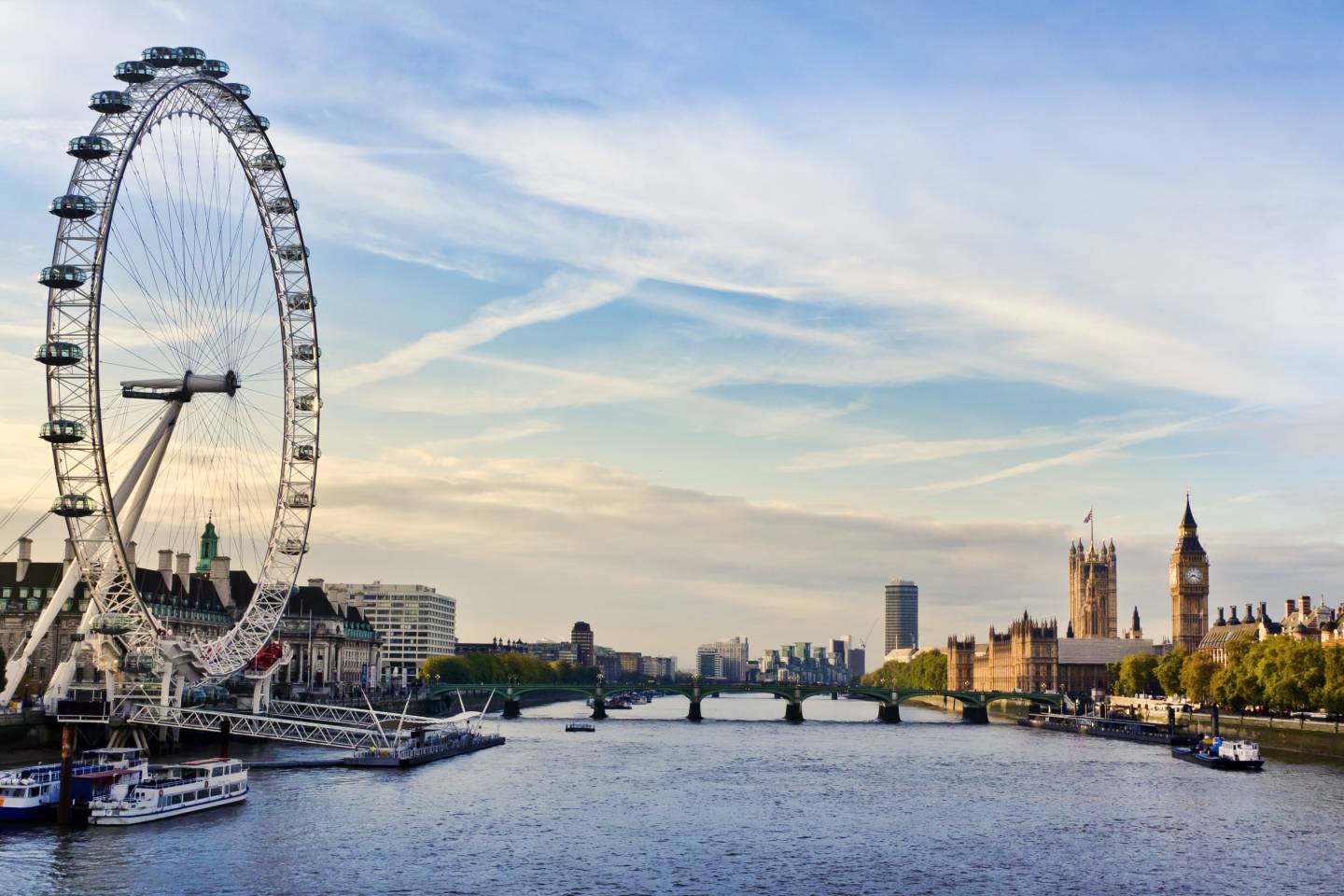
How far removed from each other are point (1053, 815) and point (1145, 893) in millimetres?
25375

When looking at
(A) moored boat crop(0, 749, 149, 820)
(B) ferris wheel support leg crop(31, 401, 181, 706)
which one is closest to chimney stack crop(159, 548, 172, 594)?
(B) ferris wheel support leg crop(31, 401, 181, 706)

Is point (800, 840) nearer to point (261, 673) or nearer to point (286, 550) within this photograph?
point (286, 550)

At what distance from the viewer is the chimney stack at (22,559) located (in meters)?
145

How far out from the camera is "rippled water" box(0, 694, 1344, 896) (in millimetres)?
63469

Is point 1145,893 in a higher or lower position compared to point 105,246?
lower

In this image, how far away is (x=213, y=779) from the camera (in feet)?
268

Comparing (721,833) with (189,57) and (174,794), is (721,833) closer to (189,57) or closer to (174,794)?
(174,794)

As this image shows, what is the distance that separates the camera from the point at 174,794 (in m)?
77.7

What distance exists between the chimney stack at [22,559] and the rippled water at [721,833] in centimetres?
3689

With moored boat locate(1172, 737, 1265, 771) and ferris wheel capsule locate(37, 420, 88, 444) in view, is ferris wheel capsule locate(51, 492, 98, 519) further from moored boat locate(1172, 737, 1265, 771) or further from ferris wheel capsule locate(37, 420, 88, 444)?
moored boat locate(1172, 737, 1265, 771)

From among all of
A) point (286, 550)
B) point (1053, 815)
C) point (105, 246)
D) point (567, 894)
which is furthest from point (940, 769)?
point (105, 246)

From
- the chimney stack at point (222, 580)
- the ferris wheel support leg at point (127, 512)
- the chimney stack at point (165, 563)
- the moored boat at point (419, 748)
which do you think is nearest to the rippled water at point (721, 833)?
the moored boat at point (419, 748)

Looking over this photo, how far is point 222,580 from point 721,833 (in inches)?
4694

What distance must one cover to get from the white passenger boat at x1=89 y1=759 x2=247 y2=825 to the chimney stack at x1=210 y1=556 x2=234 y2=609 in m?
96.8
